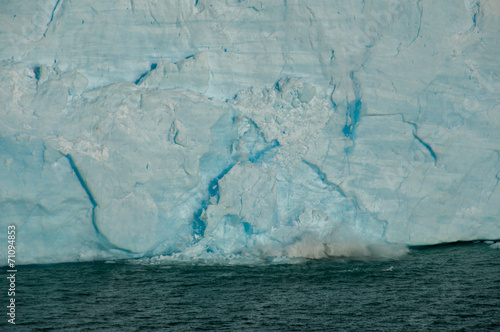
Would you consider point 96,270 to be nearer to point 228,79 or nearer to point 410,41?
point 228,79

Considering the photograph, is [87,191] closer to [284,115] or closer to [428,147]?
[284,115]

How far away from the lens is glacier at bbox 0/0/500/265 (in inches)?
408

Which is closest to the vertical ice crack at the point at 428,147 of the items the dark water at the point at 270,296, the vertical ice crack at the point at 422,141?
the vertical ice crack at the point at 422,141

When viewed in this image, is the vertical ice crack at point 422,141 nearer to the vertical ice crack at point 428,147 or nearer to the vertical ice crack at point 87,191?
the vertical ice crack at point 428,147

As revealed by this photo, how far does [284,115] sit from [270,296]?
3.75 m

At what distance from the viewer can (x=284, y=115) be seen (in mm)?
10820

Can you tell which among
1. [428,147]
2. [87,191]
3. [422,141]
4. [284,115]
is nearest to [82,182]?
[87,191]

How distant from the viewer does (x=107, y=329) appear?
7.12 m

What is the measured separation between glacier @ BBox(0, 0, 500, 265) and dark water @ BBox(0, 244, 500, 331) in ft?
2.43

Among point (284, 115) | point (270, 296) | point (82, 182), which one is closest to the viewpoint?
point (270, 296)

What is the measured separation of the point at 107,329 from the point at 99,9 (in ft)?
19.7

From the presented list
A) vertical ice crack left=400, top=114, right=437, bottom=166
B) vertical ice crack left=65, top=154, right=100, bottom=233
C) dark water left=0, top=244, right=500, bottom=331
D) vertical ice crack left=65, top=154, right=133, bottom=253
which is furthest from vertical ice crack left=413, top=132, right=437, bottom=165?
vertical ice crack left=65, top=154, right=100, bottom=233

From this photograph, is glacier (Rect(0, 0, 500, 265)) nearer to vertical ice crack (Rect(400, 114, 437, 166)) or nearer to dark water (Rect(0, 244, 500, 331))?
vertical ice crack (Rect(400, 114, 437, 166))

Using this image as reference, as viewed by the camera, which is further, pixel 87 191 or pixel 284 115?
pixel 284 115
